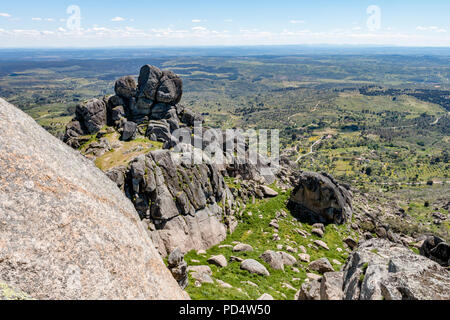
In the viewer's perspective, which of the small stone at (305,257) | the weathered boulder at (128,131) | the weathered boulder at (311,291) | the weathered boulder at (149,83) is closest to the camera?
the weathered boulder at (311,291)

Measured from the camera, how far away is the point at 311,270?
1284 inches

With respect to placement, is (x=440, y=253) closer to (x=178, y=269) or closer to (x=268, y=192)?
(x=268, y=192)

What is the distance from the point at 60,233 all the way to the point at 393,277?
62.2 ft

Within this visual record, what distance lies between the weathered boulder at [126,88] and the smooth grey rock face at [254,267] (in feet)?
160

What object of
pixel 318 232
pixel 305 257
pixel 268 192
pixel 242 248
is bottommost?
pixel 318 232

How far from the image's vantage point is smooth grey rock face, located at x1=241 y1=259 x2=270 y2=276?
2922 centimetres

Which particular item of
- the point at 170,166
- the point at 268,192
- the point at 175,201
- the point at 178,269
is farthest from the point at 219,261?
the point at 268,192

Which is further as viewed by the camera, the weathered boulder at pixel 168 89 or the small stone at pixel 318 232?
the weathered boulder at pixel 168 89

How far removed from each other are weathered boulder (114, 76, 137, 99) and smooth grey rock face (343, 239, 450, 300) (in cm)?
5737

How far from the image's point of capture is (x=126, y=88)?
60.2m

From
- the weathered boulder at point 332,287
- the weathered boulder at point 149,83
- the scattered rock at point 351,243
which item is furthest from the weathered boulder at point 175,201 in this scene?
the weathered boulder at point 149,83

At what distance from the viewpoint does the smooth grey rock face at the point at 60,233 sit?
422 inches

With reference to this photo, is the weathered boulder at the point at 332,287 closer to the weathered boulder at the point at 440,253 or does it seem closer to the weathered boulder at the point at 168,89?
the weathered boulder at the point at 440,253
